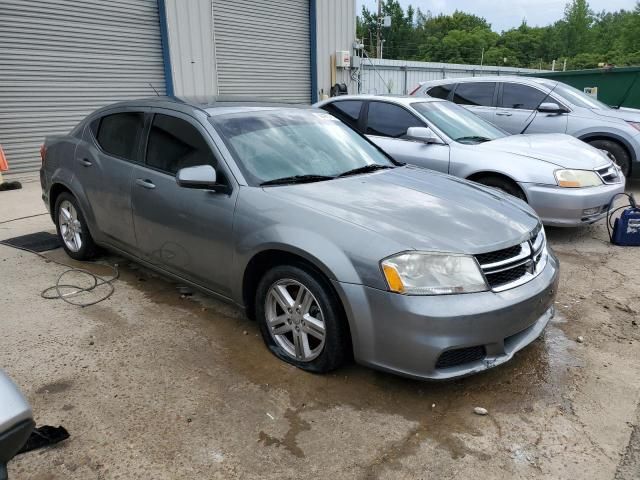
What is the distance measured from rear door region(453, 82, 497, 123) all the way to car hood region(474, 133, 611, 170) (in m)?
2.44

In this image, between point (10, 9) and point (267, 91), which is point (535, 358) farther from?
point (267, 91)

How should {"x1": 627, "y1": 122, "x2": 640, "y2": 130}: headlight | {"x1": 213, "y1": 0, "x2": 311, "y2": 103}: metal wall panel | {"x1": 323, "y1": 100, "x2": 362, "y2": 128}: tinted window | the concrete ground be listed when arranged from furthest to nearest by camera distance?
1. {"x1": 213, "y1": 0, "x2": 311, "y2": 103}: metal wall panel
2. {"x1": 627, "y1": 122, "x2": 640, "y2": 130}: headlight
3. {"x1": 323, "y1": 100, "x2": 362, "y2": 128}: tinted window
4. the concrete ground

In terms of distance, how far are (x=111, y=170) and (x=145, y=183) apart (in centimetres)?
57

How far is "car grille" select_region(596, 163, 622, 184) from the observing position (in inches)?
224

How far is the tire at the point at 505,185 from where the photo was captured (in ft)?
18.3

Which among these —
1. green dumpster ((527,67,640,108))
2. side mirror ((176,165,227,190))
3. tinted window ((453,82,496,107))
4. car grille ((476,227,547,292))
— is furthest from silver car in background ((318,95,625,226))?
green dumpster ((527,67,640,108))

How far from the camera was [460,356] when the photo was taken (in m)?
2.73

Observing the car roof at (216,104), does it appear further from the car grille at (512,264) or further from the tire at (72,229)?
the car grille at (512,264)

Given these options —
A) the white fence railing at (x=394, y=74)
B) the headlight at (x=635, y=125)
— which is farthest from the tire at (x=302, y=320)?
the white fence railing at (x=394, y=74)

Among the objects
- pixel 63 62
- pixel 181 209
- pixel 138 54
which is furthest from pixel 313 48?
pixel 181 209

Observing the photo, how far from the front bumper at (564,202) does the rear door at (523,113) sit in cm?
312

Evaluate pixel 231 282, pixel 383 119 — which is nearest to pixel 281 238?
pixel 231 282

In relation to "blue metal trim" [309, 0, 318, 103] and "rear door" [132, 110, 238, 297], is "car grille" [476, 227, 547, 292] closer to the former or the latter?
"rear door" [132, 110, 238, 297]

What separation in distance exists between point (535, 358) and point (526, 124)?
6.05 meters
